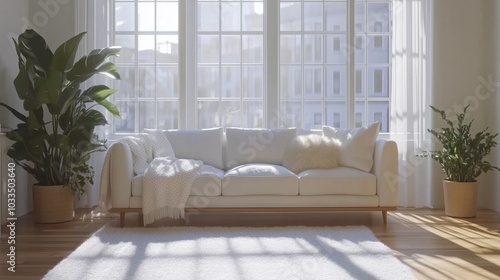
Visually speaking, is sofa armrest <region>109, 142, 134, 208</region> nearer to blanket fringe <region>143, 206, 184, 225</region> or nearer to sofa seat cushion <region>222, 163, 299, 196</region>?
blanket fringe <region>143, 206, 184, 225</region>

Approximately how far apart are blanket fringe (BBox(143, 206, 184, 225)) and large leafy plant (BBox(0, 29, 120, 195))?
2.74 ft

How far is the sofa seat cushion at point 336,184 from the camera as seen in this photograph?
4594 millimetres

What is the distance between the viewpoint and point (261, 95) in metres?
5.89

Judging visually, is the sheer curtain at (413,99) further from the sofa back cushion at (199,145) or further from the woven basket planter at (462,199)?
the sofa back cushion at (199,145)

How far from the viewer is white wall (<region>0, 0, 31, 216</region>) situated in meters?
4.84

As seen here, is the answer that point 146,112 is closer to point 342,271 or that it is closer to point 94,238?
point 94,238

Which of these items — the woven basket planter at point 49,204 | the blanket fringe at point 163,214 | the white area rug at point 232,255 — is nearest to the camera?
the white area rug at point 232,255

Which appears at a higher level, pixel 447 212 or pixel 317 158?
pixel 317 158

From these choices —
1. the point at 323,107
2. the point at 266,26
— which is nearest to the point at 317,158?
the point at 323,107

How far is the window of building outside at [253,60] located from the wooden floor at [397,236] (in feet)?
4.13

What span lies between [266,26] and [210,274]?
3.37 m

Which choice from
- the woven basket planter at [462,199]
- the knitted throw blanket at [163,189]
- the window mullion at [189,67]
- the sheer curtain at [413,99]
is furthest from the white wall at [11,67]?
the woven basket planter at [462,199]

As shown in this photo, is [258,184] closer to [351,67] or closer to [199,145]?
[199,145]

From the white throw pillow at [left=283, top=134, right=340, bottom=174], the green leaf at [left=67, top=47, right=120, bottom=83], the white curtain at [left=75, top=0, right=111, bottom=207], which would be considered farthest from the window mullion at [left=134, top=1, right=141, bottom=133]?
the white throw pillow at [left=283, top=134, right=340, bottom=174]
